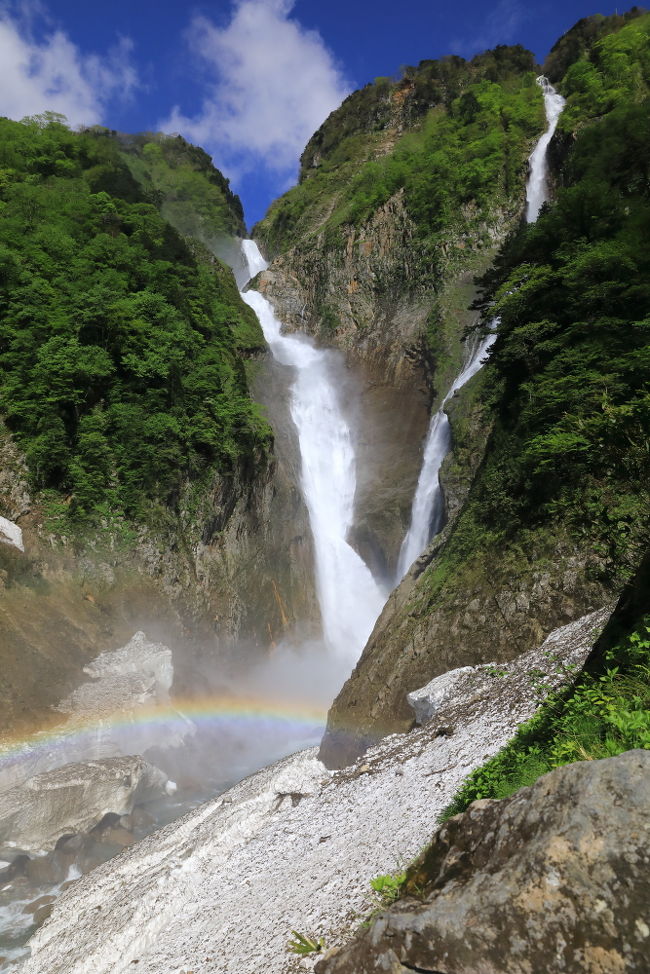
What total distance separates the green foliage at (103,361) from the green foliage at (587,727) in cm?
1595

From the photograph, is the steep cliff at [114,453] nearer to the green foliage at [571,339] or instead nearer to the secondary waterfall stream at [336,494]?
the secondary waterfall stream at [336,494]

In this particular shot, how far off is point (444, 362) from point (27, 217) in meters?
21.8

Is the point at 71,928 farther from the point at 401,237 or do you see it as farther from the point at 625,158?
the point at 401,237

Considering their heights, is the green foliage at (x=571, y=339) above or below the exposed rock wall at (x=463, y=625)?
above

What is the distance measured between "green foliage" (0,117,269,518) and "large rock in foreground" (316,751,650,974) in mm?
17040

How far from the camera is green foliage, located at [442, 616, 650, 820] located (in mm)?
3133

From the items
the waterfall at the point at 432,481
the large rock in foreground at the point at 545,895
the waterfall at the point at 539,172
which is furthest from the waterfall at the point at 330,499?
the large rock in foreground at the point at 545,895

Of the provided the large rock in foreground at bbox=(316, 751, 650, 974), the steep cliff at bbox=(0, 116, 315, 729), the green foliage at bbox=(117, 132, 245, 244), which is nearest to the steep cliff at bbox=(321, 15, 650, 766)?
the large rock in foreground at bbox=(316, 751, 650, 974)

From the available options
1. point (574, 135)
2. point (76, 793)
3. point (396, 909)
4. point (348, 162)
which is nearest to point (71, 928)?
point (76, 793)

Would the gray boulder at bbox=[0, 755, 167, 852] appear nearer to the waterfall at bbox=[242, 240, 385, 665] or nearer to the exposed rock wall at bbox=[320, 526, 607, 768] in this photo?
the exposed rock wall at bbox=[320, 526, 607, 768]

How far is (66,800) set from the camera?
12148 millimetres

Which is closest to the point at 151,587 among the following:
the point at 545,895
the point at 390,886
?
the point at 390,886

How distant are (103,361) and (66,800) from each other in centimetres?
1305

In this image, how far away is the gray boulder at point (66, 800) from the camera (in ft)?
37.9
